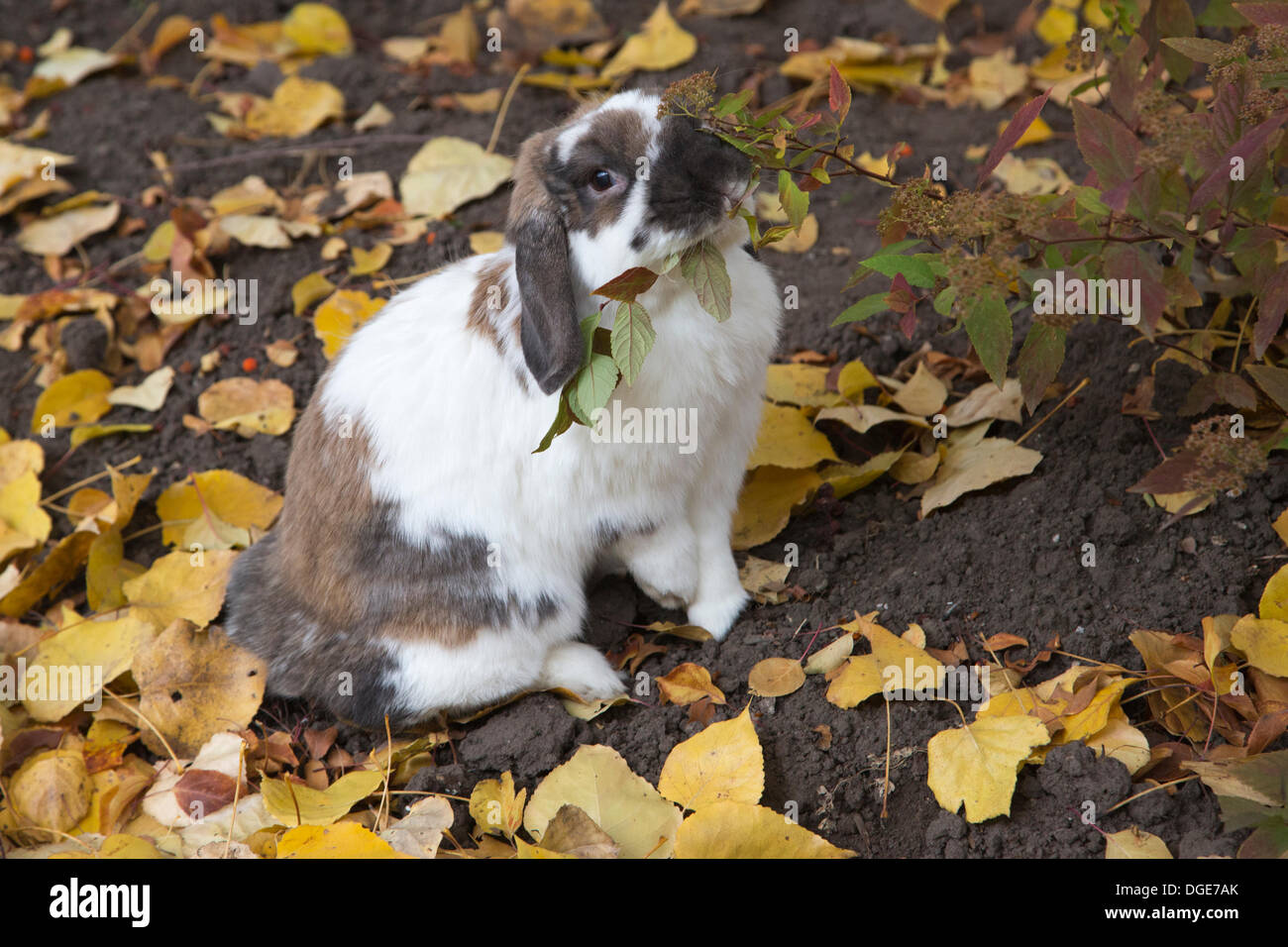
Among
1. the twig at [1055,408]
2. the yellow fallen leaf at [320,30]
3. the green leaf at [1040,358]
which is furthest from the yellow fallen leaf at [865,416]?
the yellow fallen leaf at [320,30]

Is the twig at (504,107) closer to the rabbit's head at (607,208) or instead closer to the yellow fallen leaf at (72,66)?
the rabbit's head at (607,208)

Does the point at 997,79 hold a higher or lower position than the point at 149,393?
higher

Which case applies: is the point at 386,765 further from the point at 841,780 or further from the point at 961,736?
the point at 961,736

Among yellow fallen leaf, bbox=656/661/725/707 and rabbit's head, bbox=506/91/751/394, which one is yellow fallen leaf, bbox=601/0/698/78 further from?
yellow fallen leaf, bbox=656/661/725/707

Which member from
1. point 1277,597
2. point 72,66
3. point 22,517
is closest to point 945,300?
point 1277,597

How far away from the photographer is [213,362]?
4.66m

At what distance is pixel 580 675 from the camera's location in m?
3.49

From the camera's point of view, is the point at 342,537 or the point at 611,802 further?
the point at 342,537

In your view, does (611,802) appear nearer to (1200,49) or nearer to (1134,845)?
(1134,845)

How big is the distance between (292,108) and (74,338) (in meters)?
1.56

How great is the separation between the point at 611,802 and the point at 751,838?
0.43 m

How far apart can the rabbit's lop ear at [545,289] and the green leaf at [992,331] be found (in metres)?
0.95

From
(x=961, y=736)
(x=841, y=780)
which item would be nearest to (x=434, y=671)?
(x=841, y=780)
